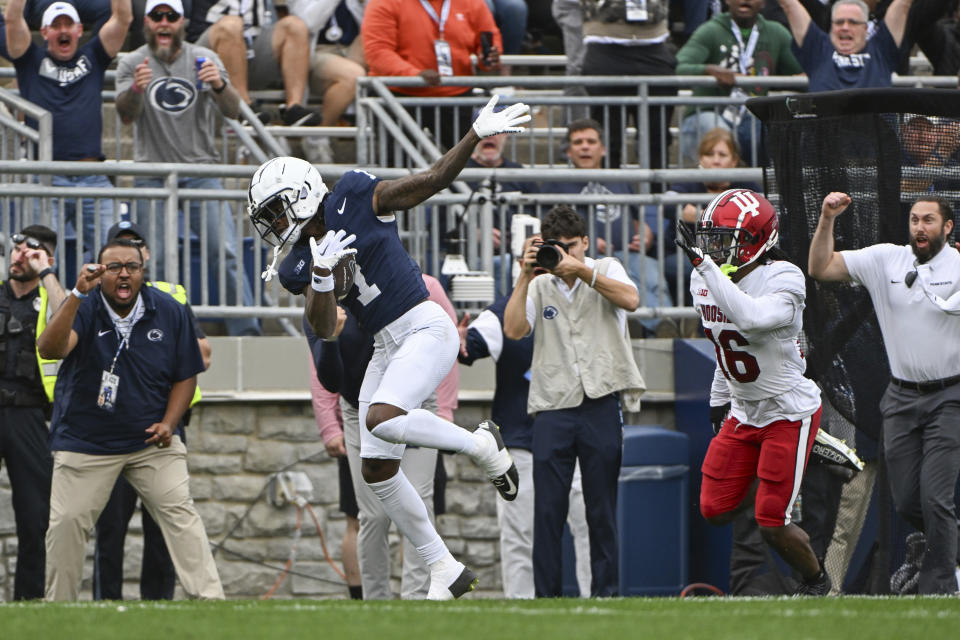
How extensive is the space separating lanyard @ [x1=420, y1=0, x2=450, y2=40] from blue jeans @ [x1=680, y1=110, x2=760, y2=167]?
2.13 meters

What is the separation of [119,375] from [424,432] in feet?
7.99

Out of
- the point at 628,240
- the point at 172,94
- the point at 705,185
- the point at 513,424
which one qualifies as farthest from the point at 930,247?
the point at 172,94

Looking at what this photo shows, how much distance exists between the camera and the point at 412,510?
24.8ft

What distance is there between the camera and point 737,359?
7.97m

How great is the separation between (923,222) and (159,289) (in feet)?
14.6

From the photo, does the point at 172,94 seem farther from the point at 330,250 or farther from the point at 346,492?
the point at 330,250

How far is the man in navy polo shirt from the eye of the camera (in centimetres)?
882

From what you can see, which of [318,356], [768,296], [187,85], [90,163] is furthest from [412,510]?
[187,85]

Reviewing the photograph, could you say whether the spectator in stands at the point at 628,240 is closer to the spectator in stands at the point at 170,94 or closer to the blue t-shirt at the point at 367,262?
the spectator in stands at the point at 170,94

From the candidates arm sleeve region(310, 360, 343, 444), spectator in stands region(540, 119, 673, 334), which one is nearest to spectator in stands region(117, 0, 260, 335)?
arm sleeve region(310, 360, 343, 444)

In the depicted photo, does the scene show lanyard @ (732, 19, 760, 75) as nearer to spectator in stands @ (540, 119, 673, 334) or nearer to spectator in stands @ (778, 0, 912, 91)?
spectator in stands @ (778, 0, 912, 91)

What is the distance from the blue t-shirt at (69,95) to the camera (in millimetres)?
11719

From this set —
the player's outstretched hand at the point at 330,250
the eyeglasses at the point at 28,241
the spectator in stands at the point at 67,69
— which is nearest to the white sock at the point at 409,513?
the player's outstretched hand at the point at 330,250

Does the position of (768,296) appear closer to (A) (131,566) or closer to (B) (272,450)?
(B) (272,450)
